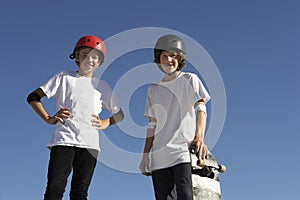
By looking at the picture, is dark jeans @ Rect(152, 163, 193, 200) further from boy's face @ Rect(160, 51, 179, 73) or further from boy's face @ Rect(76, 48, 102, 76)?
boy's face @ Rect(76, 48, 102, 76)

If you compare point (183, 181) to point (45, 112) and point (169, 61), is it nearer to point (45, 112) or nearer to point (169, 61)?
point (169, 61)

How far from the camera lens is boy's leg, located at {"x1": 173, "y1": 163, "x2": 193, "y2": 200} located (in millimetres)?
3799

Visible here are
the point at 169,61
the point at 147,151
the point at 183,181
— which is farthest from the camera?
Answer: the point at 169,61

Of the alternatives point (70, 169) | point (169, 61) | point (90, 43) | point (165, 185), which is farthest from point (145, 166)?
point (90, 43)

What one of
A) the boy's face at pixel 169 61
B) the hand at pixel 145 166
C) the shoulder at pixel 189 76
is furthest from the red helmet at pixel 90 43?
the hand at pixel 145 166

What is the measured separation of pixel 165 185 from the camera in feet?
13.3

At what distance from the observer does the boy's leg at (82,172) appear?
419 cm

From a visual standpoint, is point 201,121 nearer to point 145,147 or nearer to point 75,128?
point 145,147

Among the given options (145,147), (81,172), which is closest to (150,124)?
(145,147)

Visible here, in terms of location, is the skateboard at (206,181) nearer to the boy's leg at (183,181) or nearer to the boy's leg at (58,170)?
the boy's leg at (183,181)

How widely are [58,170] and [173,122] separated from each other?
51.5 inches

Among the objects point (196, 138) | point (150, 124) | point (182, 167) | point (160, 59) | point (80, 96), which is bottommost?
point (182, 167)

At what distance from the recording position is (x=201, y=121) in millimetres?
4125

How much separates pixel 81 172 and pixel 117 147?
0.99 metres
